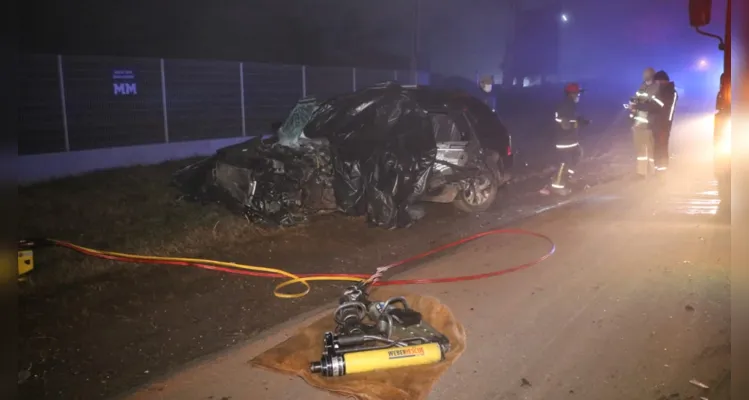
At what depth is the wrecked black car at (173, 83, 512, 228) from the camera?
732 centimetres

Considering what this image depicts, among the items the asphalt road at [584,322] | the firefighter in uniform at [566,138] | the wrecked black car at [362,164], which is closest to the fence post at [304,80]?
the wrecked black car at [362,164]

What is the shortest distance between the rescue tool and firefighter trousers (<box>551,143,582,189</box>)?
6313 millimetres

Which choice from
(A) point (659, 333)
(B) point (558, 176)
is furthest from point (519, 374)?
(B) point (558, 176)

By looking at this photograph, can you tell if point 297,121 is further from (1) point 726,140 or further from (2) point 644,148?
(2) point 644,148

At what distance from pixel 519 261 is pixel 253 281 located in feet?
9.30

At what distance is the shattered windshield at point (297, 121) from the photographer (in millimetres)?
8477

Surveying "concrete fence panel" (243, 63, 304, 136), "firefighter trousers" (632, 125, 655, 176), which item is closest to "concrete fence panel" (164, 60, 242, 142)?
"concrete fence panel" (243, 63, 304, 136)

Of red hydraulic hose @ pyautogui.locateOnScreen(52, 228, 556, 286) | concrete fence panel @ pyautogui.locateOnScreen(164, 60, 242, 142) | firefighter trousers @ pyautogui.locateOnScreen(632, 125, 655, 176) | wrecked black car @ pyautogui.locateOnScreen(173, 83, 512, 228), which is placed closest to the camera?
red hydraulic hose @ pyautogui.locateOnScreen(52, 228, 556, 286)

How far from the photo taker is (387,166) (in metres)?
7.36

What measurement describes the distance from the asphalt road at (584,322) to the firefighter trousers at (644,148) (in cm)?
275

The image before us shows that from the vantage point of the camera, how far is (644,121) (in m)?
9.89

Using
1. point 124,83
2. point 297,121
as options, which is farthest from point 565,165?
point 124,83

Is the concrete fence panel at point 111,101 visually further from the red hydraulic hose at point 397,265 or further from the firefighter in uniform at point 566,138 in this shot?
the firefighter in uniform at point 566,138

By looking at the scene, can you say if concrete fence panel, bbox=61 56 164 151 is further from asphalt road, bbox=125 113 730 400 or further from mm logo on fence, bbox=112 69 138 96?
asphalt road, bbox=125 113 730 400
